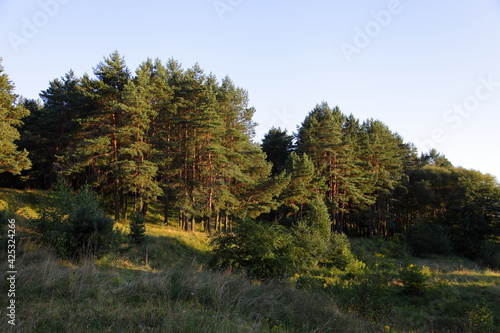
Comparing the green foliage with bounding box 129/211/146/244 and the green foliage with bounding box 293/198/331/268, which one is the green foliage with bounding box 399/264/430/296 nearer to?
the green foliage with bounding box 293/198/331/268

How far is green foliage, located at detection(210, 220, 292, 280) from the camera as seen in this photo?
1008 centimetres

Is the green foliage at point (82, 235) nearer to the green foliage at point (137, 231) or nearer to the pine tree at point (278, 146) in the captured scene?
the green foliage at point (137, 231)

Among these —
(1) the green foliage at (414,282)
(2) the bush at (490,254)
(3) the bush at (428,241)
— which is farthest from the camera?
(3) the bush at (428,241)

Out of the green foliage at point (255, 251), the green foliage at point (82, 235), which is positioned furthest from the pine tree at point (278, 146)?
the green foliage at point (82, 235)

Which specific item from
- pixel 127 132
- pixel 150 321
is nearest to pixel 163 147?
pixel 127 132

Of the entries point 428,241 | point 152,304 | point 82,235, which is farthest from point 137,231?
point 428,241

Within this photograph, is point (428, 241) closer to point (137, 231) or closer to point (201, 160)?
point (201, 160)

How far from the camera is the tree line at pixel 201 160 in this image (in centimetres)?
2447

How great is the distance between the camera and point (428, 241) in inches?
1296

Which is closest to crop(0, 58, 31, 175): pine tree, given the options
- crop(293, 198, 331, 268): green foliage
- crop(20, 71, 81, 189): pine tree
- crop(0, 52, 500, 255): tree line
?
crop(0, 52, 500, 255): tree line

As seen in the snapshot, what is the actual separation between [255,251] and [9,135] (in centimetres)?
2418

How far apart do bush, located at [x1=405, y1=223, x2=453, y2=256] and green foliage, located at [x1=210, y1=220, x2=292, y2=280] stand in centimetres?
2980

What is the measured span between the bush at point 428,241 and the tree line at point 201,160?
1205 mm

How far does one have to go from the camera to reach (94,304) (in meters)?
4.42
